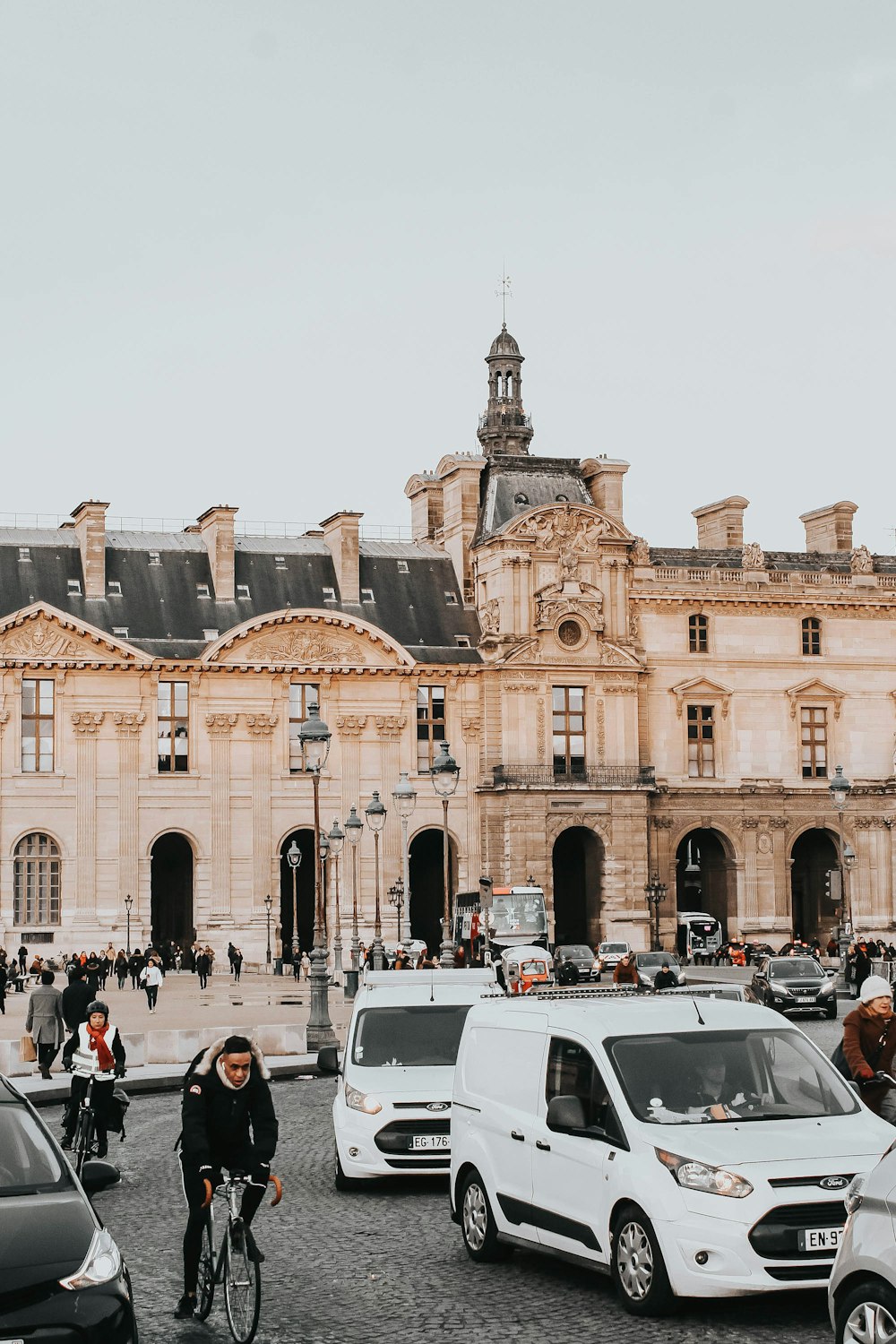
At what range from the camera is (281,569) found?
2680 inches

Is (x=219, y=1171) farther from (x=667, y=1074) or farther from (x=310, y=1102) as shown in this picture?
(x=310, y=1102)

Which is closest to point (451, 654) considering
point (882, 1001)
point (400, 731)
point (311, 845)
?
point (400, 731)

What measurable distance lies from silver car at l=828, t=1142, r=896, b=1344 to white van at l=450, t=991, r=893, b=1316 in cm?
195

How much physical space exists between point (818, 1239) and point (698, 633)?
60766 mm

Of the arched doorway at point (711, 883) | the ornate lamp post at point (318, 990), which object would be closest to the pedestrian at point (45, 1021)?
the ornate lamp post at point (318, 990)

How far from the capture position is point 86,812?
63.3 meters

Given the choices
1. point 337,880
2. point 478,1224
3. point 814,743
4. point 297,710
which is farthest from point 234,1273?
point 814,743

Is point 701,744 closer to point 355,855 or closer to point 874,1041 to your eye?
point 355,855

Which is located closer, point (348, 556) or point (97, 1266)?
point (97, 1266)

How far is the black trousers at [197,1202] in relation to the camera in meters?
10.9

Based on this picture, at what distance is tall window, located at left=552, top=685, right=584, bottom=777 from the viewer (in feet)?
224

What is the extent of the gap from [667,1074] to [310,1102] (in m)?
13.8

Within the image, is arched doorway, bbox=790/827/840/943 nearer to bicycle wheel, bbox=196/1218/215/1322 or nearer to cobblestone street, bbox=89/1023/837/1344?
cobblestone street, bbox=89/1023/837/1344

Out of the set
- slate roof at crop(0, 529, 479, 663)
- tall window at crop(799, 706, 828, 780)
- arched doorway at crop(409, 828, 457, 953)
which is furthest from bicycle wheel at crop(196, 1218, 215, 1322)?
tall window at crop(799, 706, 828, 780)
